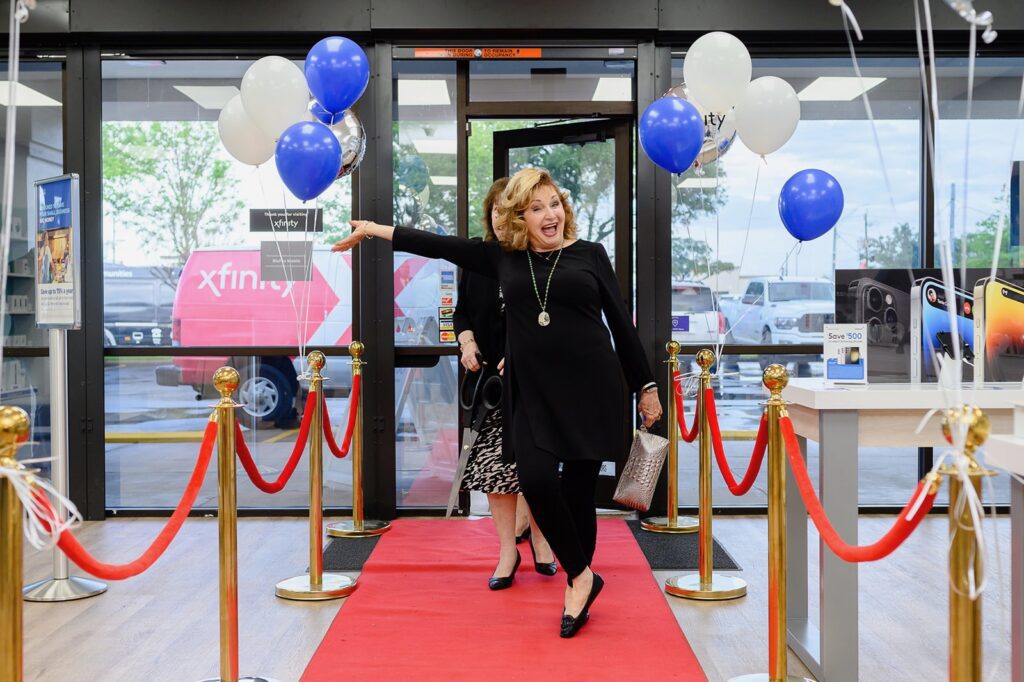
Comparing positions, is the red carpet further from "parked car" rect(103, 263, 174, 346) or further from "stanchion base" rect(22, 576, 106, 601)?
"parked car" rect(103, 263, 174, 346)

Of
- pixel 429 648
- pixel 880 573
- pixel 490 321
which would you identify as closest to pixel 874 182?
pixel 880 573

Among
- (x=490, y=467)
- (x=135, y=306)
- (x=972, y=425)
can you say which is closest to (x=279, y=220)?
(x=135, y=306)

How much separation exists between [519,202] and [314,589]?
1.85 m

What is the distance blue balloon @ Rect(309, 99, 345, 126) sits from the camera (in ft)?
15.0

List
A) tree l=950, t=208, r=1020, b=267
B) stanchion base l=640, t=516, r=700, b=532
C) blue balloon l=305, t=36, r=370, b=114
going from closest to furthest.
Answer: blue balloon l=305, t=36, r=370, b=114 → stanchion base l=640, t=516, r=700, b=532 → tree l=950, t=208, r=1020, b=267

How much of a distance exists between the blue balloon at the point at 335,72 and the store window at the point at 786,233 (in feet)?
6.96

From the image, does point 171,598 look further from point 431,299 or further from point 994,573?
point 994,573

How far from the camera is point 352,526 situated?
5238mm

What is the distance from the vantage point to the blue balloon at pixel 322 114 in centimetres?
458

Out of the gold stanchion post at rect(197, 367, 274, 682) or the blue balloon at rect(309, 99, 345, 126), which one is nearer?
the gold stanchion post at rect(197, 367, 274, 682)

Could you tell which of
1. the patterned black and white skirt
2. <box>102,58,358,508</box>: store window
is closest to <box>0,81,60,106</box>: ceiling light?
<box>102,58,358,508</box>: store window

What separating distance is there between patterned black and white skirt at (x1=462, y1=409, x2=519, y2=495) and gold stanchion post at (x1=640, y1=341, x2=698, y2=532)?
133 cm

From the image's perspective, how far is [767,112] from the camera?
449cm

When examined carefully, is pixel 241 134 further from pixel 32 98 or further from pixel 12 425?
pixel 12 425
